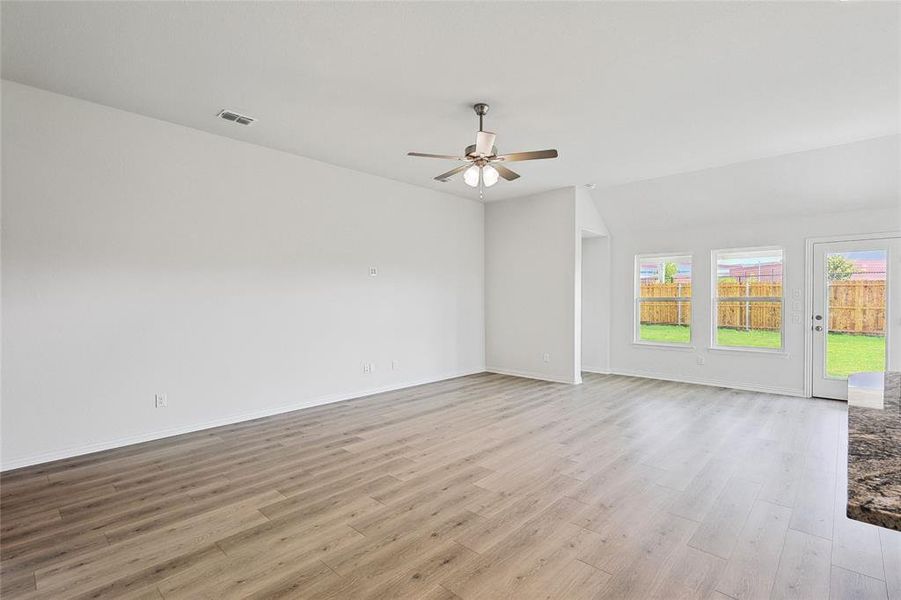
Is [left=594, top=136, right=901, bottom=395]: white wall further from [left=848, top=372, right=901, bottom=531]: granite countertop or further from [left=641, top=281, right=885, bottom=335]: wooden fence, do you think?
[left=848, top=372, right=901, bottom=531]: granite countertop

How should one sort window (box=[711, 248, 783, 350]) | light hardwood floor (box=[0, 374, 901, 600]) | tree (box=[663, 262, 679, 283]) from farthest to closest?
tree (box=[663, 262, 679, 283]) → window (box=[711, 248, 783, 350]) → light hardwood floor (box=[0, 374, 901, 600])

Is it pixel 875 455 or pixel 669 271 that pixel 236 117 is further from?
pixel 669 271

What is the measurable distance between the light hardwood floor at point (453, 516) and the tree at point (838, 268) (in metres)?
2.19

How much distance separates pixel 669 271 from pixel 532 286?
87.0 inches

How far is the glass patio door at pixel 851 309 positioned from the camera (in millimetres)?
5207

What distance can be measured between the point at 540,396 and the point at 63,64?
561cm

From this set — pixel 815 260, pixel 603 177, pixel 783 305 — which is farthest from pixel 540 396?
pixel 815 260

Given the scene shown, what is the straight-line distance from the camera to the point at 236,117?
3.97 m

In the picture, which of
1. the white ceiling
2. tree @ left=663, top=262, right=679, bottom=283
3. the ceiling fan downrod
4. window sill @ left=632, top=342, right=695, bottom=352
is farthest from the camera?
tree @ left=663, top=262, right=679, bottom=283

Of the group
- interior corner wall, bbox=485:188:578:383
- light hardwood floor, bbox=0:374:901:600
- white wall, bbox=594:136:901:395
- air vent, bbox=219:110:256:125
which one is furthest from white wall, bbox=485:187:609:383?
air vent, bbox=219:110:256:125

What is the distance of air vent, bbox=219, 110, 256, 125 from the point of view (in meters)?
3.88

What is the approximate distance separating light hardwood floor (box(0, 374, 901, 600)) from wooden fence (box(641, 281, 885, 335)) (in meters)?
1.86

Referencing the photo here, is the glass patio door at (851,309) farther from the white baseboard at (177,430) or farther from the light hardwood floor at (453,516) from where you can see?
the white baseboard at (177,430)

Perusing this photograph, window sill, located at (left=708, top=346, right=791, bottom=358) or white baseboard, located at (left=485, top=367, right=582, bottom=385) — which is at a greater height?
window sill, located at (left=708, top=346, right=791, bottom=358)
